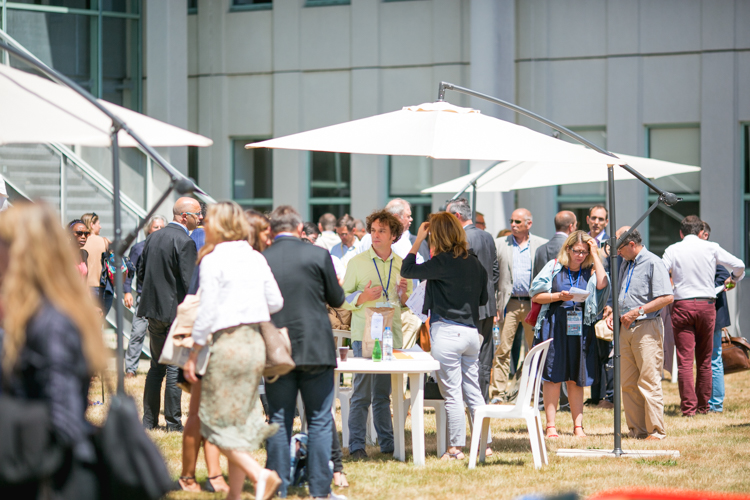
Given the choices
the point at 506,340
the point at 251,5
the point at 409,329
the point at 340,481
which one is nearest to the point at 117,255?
the point at 340,481

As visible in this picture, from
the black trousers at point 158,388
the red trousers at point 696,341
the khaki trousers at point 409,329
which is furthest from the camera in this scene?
the red trousers at point 696,341

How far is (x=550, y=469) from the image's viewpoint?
6.74 m

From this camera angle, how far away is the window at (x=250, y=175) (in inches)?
640

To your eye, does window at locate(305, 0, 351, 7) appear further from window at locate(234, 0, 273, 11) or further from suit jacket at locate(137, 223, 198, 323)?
suit jacket at locate(137, 223, 198, 323)

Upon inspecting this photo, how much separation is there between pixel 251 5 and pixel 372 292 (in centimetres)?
1062

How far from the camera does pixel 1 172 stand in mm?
11164

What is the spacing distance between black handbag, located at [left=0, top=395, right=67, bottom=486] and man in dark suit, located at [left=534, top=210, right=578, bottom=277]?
7.04 metres

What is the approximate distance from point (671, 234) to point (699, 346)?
5242 mm

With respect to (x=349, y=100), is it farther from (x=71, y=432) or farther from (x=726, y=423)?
(x=71, y=432)

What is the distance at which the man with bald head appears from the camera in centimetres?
1000

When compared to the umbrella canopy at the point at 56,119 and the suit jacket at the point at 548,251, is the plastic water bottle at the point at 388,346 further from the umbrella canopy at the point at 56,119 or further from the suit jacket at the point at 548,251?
the suit jacket at the point at 548,251

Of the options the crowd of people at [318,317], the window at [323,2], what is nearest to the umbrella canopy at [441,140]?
the crowd of people at [318,317]

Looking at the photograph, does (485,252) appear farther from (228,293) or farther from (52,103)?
(52,103)

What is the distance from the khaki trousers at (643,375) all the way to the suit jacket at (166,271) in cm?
391
